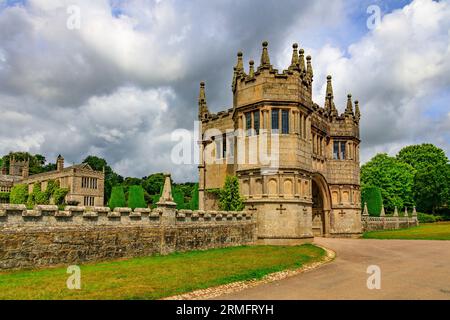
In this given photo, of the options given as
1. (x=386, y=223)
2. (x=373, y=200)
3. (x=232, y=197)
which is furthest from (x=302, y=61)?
(x=373, y=200)

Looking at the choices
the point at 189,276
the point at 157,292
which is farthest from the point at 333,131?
the point at 157,292

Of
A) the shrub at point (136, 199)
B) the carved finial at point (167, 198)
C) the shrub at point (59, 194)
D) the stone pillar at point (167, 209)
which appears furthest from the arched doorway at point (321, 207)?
the shrub at point (59, 194)

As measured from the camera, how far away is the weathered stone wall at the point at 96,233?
11680 millimetres

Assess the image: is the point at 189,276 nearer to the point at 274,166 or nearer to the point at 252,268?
the point at 252,268

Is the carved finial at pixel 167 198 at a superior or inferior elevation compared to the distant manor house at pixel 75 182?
inferior

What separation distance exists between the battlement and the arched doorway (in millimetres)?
13519

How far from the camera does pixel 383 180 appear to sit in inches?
2477

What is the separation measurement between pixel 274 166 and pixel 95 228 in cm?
1145

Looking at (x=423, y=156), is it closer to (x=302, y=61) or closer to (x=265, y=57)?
(x=302, y=61)

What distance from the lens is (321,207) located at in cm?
3039

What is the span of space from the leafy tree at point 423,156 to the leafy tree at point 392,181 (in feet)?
15.5

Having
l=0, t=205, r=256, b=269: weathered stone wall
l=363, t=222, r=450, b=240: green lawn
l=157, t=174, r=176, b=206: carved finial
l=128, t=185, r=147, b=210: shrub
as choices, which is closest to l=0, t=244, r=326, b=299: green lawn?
l=0, t=205, r=256, b=269: weathered stone wall

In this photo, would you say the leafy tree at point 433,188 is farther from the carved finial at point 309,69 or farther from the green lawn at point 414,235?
the carved finial at point 309,69

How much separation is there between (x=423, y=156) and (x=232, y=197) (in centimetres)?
5933
